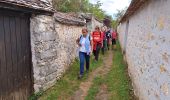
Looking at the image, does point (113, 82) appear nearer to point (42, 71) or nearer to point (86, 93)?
point (86, 93)

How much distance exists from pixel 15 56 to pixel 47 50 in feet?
4.53

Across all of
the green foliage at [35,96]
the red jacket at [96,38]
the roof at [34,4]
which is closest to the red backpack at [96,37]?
the red jacket at [96,38]

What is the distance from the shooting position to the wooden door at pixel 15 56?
5.16 m

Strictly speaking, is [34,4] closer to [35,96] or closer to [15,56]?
[15,56]

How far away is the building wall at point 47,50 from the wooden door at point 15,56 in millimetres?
185

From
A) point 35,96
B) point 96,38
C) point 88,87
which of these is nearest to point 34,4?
point 35,96

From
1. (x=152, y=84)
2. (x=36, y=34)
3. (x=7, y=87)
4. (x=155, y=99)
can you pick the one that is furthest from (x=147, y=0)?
(x=7, y=87)

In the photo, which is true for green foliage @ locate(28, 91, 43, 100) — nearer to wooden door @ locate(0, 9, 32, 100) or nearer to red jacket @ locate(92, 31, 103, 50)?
wooden door @ locate(0, 9, 32, 100)

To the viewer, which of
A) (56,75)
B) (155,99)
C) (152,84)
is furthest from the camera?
(56,75)

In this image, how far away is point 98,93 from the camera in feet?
22.9

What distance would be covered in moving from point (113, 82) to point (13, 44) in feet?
12.2

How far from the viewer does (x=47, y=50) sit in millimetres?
6863

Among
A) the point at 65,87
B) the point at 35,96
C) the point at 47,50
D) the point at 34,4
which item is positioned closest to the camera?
the point at 34,4

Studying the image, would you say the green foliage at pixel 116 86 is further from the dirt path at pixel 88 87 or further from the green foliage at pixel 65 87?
the green foliage at pixel 65 87
